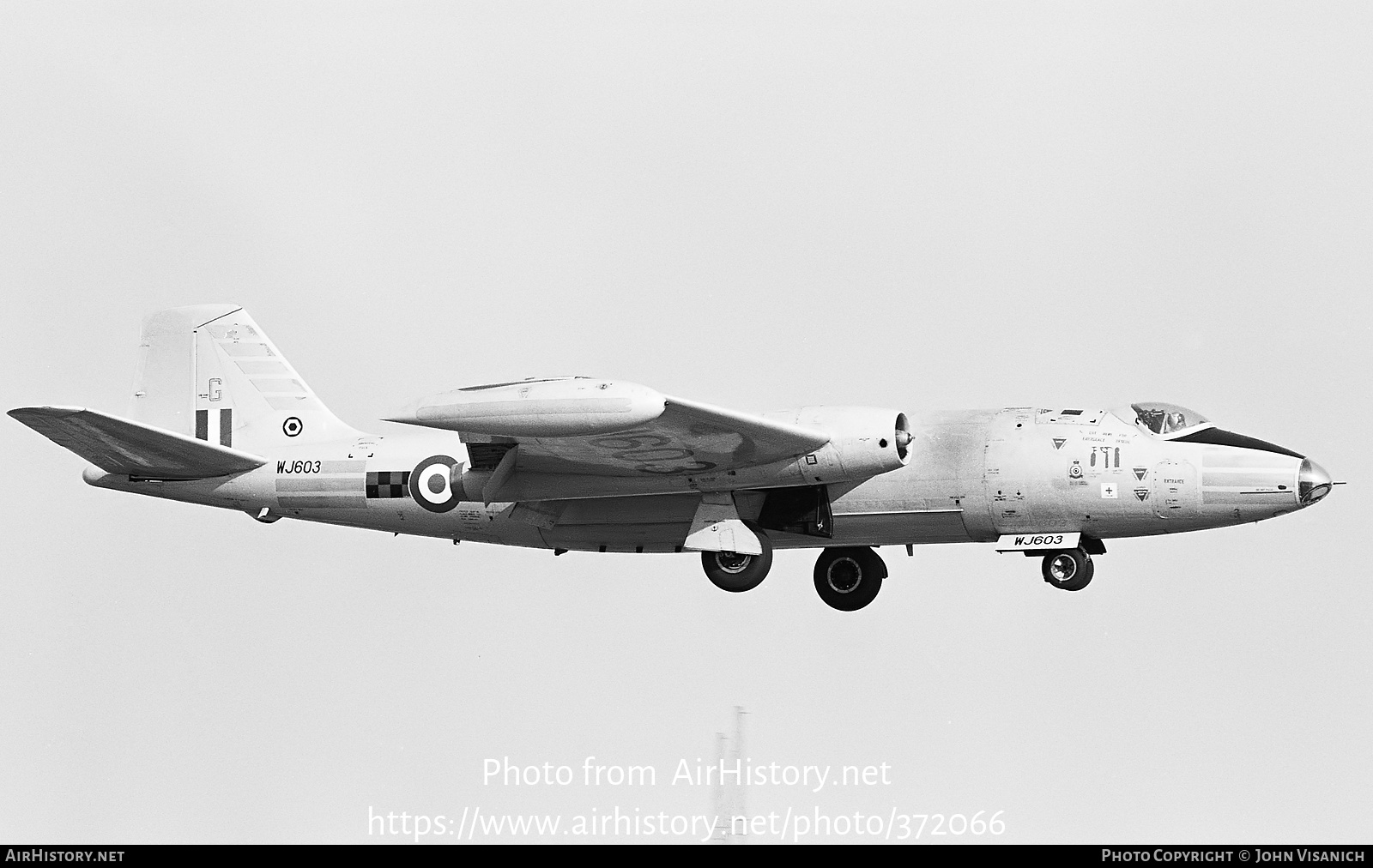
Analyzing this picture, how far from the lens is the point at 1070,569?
2273 centimetres

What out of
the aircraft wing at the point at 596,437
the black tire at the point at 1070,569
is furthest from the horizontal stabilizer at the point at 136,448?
the black tire at the point at 1070,569

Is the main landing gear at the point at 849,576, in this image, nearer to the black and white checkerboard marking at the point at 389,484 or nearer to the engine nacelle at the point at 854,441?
the engine nacelle at the point at 854,441

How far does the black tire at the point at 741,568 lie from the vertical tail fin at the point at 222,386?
562cm

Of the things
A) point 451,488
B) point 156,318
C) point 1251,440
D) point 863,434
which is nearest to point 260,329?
point 156,318

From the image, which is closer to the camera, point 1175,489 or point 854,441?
point 854,441

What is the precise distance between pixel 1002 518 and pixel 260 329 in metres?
11.3

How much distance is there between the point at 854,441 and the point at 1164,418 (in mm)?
4005

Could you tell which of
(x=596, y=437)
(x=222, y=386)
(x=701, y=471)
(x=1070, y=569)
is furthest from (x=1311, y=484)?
(x=222, y=386)

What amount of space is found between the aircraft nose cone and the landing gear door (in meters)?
1.23

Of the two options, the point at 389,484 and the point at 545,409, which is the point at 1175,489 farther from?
the point at 389,484

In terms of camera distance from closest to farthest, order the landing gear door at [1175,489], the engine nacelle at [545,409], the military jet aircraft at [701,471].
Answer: the engine nacelle at [545,409] < the military jet aircraft at [701,471] < the landing gear door at [1175,489]

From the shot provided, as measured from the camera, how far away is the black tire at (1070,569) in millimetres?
22703

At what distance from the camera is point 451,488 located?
78.3ft

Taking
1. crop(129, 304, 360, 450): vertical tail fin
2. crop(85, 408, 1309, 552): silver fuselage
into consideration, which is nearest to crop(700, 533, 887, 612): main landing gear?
crop(85, 408, 1309, 552): silver fuselage
